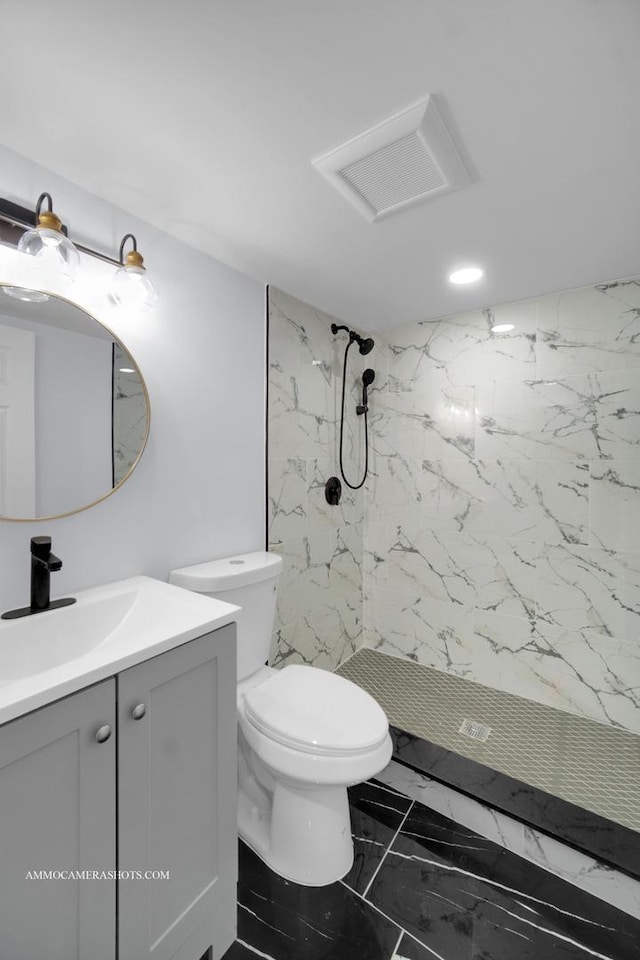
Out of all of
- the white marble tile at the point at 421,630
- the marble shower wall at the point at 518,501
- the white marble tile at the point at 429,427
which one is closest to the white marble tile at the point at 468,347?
the marble shower wall at the point at 518,501

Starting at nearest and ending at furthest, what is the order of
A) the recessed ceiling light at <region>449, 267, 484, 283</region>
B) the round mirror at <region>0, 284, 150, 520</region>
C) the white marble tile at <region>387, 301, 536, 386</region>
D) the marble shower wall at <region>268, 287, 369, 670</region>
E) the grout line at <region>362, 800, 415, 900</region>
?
the round mirror at <region>0, 284, 150, 520</region>, the grout line at <region>362, 800, 415, 900</region>, the recessed ceiling light at <region>449, 267, 484, 283</region>, the marble shower wall at <region>268, 287, 369, 670</region>, the white marble tile at <region>387, 301, 536, 386</region>

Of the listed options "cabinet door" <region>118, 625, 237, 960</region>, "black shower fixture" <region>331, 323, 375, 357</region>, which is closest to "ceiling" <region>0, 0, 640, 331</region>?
"black shower fixture" <region>331, 323, 375, 357</region>

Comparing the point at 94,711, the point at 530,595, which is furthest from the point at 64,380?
the point at 530,595

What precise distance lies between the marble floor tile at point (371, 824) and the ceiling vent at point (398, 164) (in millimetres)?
2277

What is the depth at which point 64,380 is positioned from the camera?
1.26 m

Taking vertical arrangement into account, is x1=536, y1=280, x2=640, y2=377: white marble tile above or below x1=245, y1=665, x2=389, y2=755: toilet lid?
above

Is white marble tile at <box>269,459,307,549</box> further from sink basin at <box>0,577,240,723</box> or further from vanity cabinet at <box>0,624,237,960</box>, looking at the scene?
vanity cabinet at <box>0,624,237,960</box>

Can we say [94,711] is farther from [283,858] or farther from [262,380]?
[262,380]

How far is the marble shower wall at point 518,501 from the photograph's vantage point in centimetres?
199

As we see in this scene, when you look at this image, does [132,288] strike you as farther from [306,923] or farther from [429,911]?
[429,911]

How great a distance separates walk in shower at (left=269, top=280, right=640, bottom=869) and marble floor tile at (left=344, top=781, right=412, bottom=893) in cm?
30

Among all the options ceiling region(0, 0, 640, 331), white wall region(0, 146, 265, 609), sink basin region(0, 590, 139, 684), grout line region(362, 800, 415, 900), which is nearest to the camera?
ceiling region(0, 0, 640, 331)

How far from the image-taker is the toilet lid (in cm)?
129

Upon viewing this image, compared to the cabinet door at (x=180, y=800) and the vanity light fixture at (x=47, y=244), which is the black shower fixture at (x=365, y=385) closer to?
the vanity light fixture at (x=47, y=244)
